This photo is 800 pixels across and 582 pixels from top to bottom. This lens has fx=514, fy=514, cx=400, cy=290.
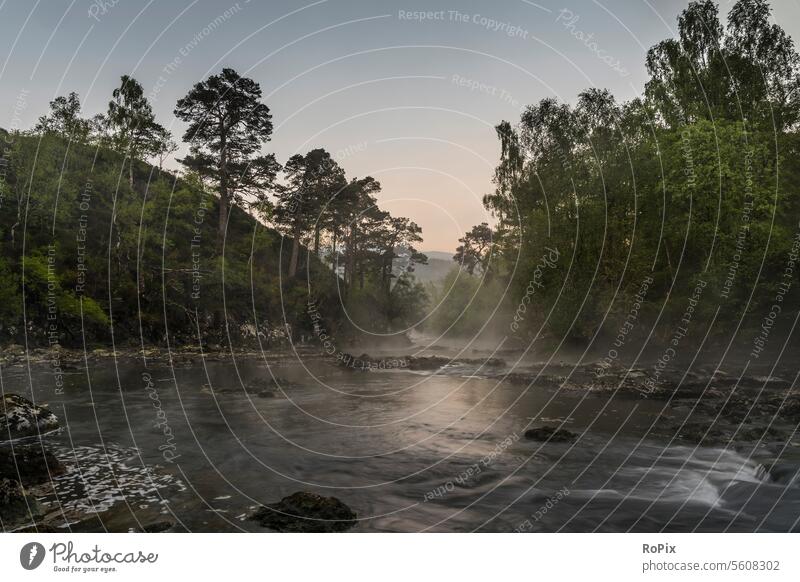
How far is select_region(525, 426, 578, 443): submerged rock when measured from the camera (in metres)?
17.5

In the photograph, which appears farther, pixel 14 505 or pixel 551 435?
pixel 551 435

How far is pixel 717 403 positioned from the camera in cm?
2333

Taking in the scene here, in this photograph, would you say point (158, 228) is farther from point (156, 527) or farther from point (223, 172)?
point (156, 527)

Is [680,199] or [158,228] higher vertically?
[680,199]

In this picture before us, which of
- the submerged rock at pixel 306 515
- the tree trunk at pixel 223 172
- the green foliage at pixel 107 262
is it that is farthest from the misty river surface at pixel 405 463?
the tree trunk at pixel 223 172

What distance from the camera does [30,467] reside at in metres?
11.8

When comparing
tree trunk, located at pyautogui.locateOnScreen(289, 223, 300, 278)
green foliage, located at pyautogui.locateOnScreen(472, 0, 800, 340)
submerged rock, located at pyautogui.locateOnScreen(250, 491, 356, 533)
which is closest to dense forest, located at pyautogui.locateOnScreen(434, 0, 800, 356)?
green foliage, located at pyautogui.locateOnScreen(472, 0, 800, 340)
